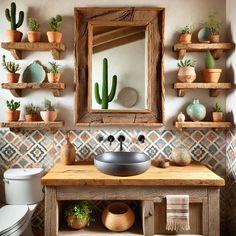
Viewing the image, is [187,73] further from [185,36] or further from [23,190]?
[23,190]

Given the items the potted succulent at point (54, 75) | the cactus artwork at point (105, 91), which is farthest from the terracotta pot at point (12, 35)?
the cactus artwork at point (105, 91)

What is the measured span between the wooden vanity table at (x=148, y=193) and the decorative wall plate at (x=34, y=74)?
98cm

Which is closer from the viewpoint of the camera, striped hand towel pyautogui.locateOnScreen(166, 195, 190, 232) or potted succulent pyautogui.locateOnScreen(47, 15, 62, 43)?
striped hand towel pyautogui.locateOnScreen(166, 195, 190, 232)

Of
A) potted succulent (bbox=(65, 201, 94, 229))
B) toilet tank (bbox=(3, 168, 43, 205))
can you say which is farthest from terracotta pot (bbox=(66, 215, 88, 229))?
toilet tank (bbox=(3, 168, 43, 205))

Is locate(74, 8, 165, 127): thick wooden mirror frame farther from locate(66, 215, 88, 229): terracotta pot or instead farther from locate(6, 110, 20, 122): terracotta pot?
locate(66, 215, 88, 229): terracotta pot

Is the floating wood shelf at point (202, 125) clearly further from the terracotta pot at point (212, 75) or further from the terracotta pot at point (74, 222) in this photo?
the terracotta pot at point (74, 222)

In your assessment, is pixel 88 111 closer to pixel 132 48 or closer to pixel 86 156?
pixel 86 156

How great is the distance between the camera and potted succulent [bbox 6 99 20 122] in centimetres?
271

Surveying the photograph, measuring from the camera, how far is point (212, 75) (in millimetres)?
2697

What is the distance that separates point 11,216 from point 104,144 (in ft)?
3.33

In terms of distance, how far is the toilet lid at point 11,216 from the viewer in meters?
2.13

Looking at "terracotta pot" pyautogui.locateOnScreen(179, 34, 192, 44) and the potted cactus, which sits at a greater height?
the potted cactus

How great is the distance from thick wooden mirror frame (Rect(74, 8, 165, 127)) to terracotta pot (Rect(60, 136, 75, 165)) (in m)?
0.25

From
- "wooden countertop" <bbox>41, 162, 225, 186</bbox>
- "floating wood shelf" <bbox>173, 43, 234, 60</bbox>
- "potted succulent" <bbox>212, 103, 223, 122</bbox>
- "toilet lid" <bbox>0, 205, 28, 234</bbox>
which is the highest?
"floating wood shelf" <bbox>173, 43, 234, 60</bbox>
